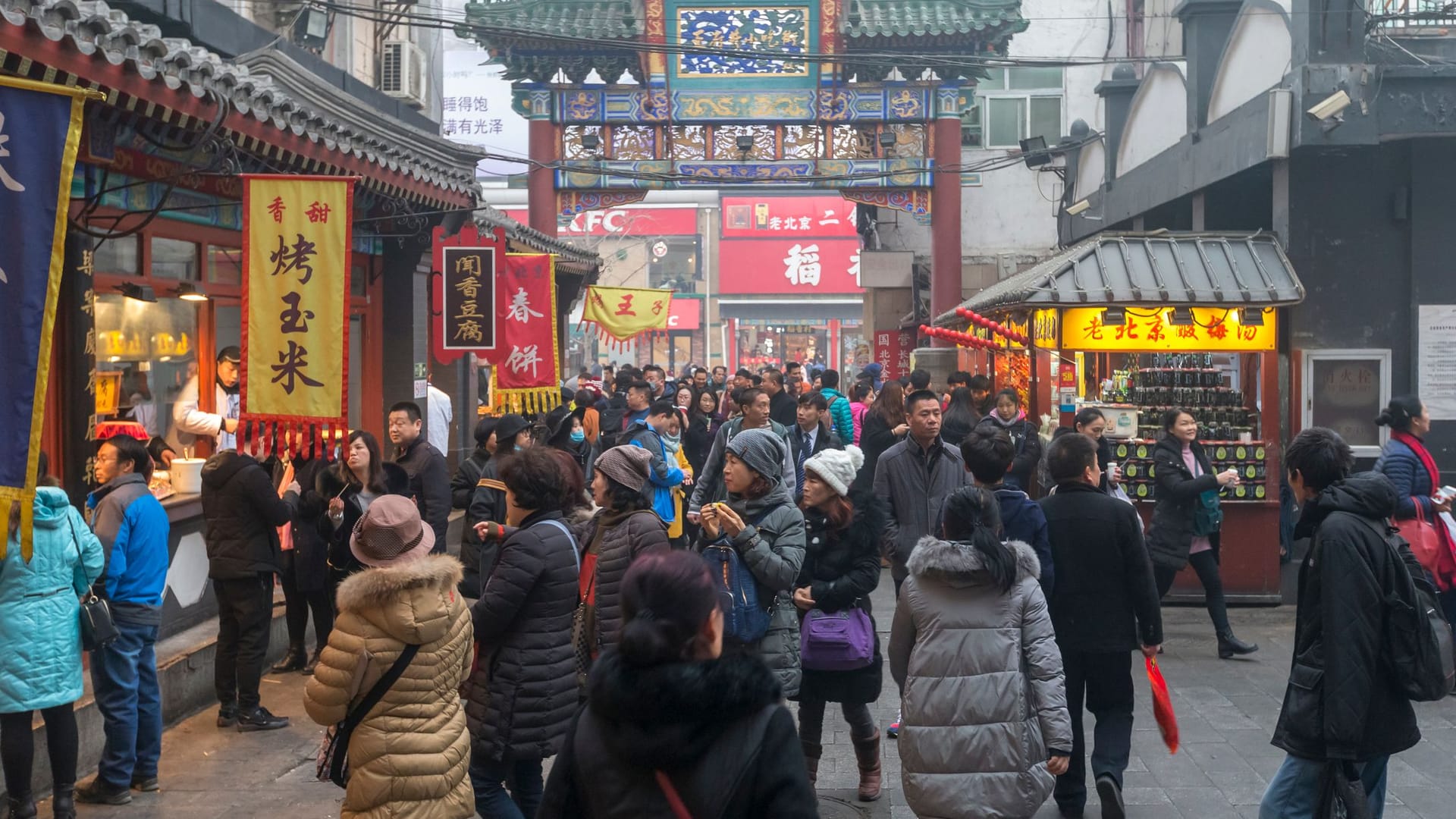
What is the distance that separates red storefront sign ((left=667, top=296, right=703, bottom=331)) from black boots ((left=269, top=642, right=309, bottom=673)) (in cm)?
3709

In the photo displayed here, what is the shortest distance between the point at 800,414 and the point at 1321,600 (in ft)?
22.5

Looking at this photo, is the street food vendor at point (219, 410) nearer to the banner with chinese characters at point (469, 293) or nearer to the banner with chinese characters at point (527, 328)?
the banner with chinese characters at point (469, 293)

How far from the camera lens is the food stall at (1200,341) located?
10.4 m

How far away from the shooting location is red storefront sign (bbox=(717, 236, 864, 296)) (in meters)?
44.7

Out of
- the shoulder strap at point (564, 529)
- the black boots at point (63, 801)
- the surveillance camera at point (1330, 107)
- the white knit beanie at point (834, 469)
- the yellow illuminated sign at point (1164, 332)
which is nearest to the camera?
the shoulder strap at point (564, 529)

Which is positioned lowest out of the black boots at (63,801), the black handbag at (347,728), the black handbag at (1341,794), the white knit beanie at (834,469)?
the black boots at (63,801)

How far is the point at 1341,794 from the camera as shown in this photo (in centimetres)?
429

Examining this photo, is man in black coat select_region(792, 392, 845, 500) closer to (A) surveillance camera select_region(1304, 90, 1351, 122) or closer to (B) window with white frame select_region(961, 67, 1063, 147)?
(A) surveillance camera select_region(1304, 90, 1351, 122)

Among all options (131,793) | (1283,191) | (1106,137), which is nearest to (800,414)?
(1283,191)

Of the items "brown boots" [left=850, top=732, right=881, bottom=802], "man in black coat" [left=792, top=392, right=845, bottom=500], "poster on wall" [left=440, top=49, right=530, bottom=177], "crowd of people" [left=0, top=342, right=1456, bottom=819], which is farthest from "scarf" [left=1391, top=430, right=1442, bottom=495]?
"poster on wall" [left=440, top=49, right=530, bottom=177]

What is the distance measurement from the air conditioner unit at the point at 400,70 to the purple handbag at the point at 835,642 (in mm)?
10966

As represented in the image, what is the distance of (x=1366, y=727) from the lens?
428cm

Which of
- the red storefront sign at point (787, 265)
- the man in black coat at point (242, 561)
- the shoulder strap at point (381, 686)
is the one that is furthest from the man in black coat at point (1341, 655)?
the red storefront sign at point (787, 265)

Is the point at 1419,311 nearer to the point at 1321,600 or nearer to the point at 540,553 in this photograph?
the point at 1321,600
